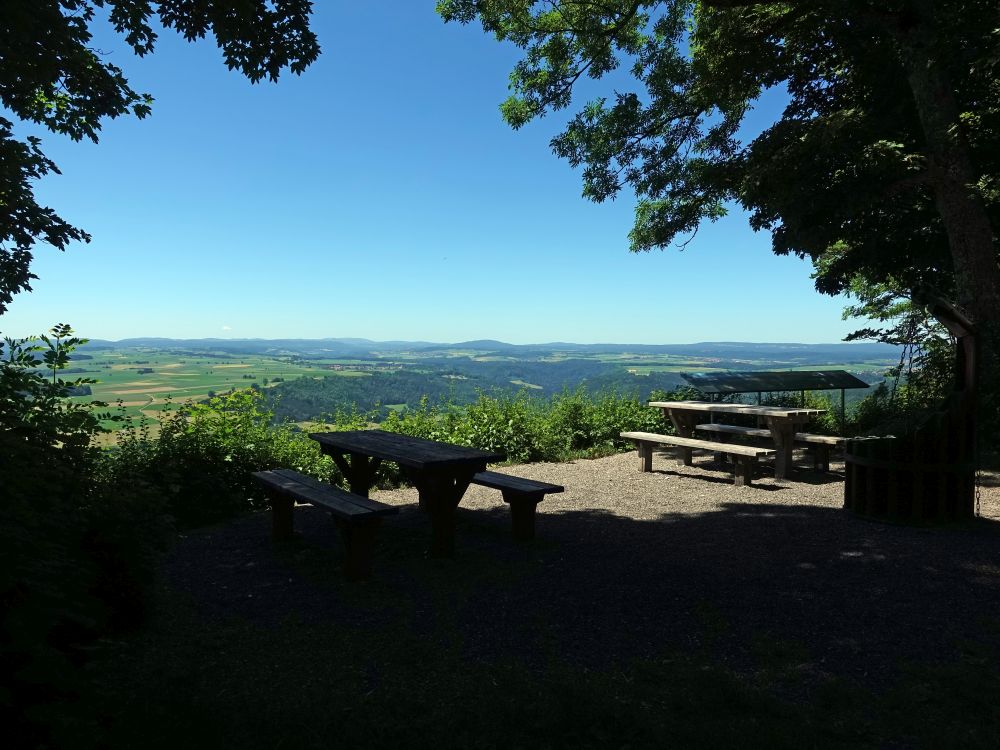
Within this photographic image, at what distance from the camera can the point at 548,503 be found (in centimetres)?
814

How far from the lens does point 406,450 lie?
6.10m

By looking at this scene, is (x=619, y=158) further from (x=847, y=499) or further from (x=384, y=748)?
(x=384, y=748)

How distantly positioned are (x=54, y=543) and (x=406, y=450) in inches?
143

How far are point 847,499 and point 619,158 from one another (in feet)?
30.6

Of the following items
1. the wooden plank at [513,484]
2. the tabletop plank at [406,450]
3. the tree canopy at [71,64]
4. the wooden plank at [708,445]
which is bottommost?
the wooden plank at [708,445]

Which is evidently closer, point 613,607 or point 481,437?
point 613,607

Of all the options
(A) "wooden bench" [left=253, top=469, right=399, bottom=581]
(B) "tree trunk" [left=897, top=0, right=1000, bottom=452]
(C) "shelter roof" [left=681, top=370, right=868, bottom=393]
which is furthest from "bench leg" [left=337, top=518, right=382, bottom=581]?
(C) "shelter roof" [left=681, top=370, right=868, bottom=393]

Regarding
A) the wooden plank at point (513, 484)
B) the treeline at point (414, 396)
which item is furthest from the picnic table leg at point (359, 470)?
the treeline at point (414, 396)

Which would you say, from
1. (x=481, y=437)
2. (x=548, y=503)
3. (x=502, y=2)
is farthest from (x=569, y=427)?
(x=502, y=2)

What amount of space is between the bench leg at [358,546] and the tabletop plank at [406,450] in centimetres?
66

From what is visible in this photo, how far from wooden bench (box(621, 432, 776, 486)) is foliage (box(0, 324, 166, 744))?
773 cm

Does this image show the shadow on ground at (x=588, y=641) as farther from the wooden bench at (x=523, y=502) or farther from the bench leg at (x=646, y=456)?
the bench leg at (x=646, y=456)

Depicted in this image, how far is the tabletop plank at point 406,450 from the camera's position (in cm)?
536

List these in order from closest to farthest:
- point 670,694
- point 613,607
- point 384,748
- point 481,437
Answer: point 384,748 < point 670,694 < point 613,607 < point 481,437
